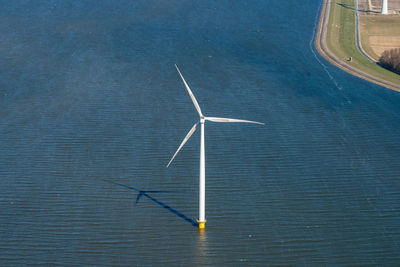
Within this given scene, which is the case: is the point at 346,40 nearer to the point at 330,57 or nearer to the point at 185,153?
the point at 330,57

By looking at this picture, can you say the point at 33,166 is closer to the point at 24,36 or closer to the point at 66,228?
the point at 66,228

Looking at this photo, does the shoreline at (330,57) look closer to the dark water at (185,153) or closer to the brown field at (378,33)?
the dark water at (185,153)

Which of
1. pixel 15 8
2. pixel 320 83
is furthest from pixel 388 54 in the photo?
pixel 15 8

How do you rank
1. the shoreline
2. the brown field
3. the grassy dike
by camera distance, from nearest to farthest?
the shoreline
the grassy dike
the brown field

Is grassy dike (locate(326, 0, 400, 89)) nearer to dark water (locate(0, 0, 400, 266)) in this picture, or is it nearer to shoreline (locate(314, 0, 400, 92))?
shoreline (locate(314, 0, 400, 92))

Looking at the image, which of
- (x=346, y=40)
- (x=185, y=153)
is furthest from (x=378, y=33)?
(x=185, y=153)

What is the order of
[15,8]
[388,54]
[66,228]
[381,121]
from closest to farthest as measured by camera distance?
[66,228], [381,121], [388,54], [15,8]

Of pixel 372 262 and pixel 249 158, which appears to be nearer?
pixel 372 262

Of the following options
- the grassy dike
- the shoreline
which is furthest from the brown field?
the shoreline
